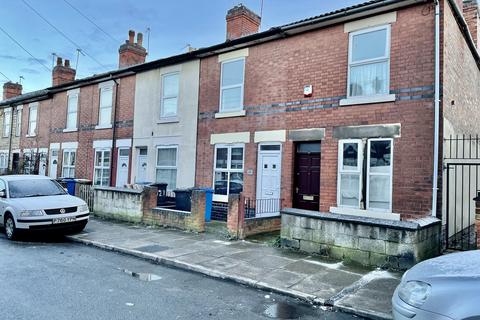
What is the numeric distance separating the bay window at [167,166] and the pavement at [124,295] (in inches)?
272

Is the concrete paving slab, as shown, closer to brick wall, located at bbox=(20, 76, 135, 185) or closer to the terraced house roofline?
the terraced house roofline

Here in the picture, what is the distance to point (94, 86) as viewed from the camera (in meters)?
18.1

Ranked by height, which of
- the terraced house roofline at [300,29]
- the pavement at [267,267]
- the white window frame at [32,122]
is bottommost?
the pavement at [267,267]

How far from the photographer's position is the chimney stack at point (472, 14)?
38.3 ft

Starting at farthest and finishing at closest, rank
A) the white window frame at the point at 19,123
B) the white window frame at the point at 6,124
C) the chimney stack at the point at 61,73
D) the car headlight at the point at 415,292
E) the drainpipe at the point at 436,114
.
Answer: the white window frame at the point at 6,124 < the white window frame at the point at 19,123 < the chimney stack at the point at 61,73 < the drainpipe at the point at 436,114 < the car headlight at the point at 415,292

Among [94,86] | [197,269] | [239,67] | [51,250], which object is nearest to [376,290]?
[197,269]

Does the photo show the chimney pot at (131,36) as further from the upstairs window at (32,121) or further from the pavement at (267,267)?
the pavement at (267,267)

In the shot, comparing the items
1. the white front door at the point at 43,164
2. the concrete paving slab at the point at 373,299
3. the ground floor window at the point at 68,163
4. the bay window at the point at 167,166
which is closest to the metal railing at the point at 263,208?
the bay window at the point at 167,166

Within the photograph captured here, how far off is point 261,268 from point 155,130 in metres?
9.58

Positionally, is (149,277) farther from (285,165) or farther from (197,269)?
(285,165)

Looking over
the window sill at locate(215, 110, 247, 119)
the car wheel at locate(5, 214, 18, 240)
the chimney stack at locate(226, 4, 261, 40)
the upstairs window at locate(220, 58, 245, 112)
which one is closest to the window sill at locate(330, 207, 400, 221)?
the window sill at locate(215, 110, 247, 119)

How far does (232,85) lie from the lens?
12.6 meters

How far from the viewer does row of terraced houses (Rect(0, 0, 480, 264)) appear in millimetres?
8680

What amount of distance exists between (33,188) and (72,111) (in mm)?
10264
